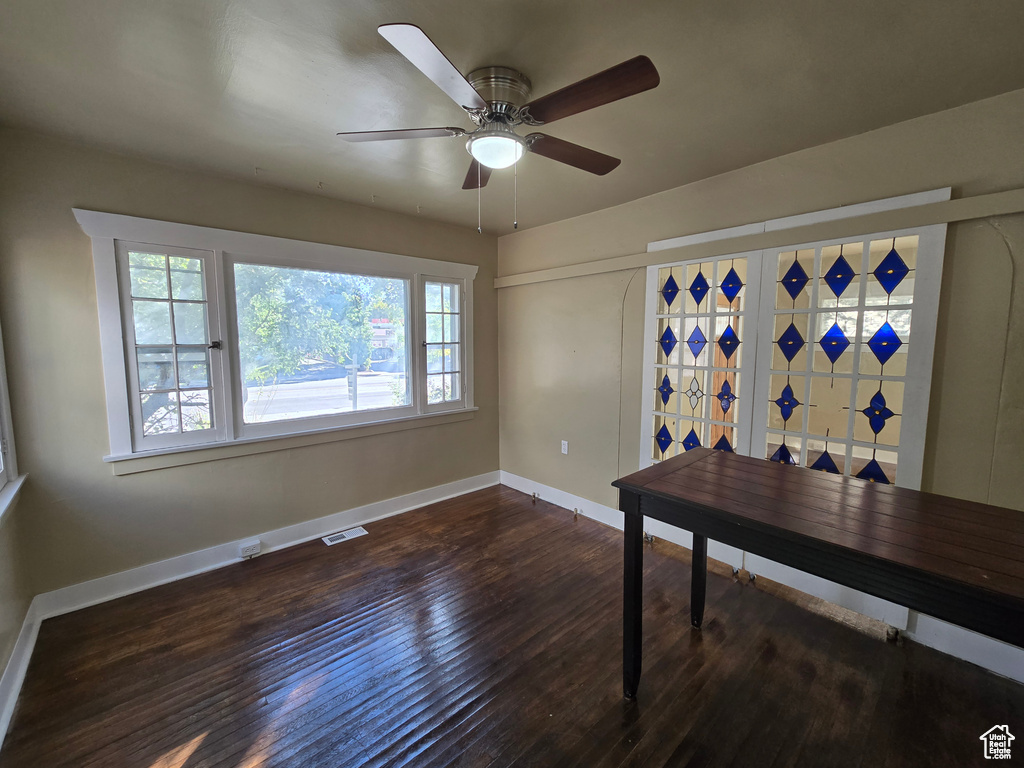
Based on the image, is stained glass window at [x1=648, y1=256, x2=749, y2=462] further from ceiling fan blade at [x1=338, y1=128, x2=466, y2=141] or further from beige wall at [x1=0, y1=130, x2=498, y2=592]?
beige wall at [x1=0, y1=130, x2=498, y2=592]

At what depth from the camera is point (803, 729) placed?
1.61 metres

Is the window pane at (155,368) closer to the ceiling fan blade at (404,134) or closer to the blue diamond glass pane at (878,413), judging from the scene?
the ceiling fan blade at (404,134)

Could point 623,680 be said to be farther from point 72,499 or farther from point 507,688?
point 72,499

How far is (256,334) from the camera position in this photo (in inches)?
113

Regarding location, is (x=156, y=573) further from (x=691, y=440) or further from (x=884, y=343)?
(x=884, y=343)

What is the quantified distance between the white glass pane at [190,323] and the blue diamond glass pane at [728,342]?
134 inches

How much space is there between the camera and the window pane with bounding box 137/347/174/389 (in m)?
2.48

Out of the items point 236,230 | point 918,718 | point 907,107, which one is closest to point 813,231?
point 907,107

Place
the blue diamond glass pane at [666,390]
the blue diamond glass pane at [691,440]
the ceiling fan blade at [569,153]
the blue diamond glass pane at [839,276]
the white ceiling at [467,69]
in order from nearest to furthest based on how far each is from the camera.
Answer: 1. the white ceiling at [467,69]
2. the ceiling fan blade at [569,153]
3. the blue diamond glass pane at [839,276]
4. the blue diamond glass pane at [691,440]
5. the blue diamond glass pane at [666,390]

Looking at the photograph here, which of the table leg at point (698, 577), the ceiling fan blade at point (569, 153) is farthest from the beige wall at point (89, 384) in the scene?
the table leg at point (698, 577)

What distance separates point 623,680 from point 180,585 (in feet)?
8.82

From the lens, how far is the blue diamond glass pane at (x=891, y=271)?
2.10 metres

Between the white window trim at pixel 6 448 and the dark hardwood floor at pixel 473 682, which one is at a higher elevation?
the white window trim at pixel 6 448

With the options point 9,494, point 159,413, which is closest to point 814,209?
point 159,413
